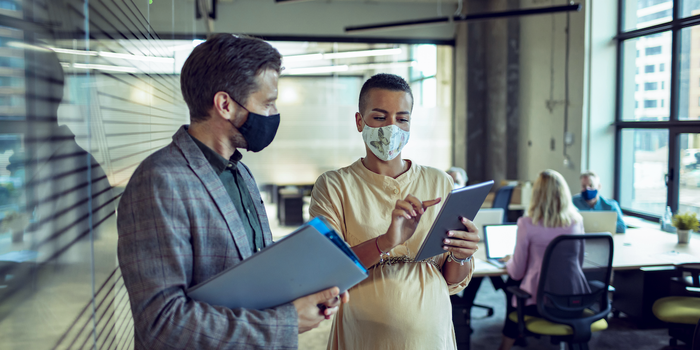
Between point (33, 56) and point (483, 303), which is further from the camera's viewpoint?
point (483, 303)

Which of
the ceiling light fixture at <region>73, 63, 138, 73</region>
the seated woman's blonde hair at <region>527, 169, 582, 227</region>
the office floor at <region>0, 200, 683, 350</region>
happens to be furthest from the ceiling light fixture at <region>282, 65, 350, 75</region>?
the ceiling light fixture at <region>73, 63, 138, 73</region>

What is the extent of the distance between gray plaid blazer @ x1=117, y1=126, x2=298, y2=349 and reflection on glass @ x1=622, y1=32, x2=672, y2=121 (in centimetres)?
533

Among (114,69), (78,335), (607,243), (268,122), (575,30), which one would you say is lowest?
(607,243)

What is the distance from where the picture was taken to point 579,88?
18.7ft

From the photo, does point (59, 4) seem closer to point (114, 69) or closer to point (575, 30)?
point (114, 69)

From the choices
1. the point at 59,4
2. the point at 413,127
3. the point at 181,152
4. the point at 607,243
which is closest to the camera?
the point at 59,4

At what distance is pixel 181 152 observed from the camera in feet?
3.22

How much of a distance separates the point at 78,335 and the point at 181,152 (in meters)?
0.40

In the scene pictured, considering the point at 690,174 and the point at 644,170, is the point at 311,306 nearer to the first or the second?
the point at 690,174

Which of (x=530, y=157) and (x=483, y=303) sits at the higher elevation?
(x=530, y=157)

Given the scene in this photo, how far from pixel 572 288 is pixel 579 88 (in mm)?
3571

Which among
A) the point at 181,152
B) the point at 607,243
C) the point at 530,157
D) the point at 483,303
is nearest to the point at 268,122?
the point at 181,152

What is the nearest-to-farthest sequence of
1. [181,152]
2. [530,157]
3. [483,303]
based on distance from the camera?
[181,152] → [483,303] → [530,157]

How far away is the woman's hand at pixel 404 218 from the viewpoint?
1234 mm
